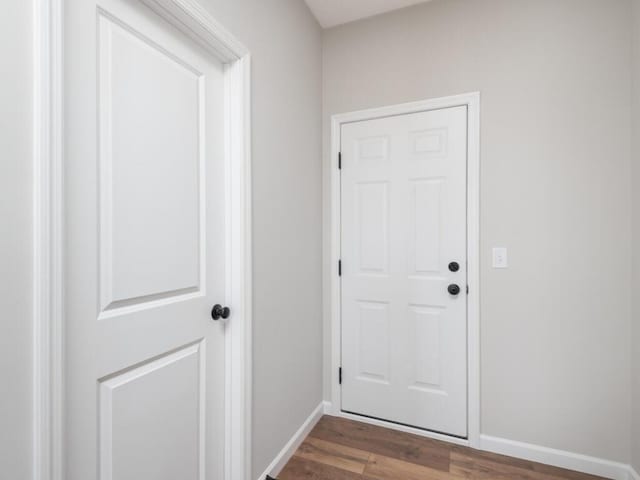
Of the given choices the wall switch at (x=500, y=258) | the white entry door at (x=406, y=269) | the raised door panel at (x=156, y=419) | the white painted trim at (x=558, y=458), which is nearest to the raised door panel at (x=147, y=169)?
the raised door panel at (x=156, y=419)

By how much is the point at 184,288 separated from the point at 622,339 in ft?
6.98

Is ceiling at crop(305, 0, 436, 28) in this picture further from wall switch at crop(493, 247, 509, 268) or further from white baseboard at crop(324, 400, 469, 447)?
white baseboard at crop(324, 400, 469, 447)

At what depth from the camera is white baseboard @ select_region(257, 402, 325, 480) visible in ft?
5.43

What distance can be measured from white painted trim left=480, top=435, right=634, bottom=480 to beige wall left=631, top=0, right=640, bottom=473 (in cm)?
9

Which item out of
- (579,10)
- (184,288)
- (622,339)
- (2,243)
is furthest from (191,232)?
(579,10)

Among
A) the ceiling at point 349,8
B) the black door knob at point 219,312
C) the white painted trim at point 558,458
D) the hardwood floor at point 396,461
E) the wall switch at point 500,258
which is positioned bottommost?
the hardwood floor at point 396,461

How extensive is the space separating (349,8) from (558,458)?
2.92 metres

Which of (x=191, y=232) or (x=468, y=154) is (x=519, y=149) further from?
(x=191, y=232)

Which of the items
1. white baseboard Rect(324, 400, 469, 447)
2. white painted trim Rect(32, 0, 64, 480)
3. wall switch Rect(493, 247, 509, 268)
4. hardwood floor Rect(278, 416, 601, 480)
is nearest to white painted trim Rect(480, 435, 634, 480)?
hardwood floor Rect(278, 416, 601, 480)

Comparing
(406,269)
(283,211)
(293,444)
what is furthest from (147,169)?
(293,444)

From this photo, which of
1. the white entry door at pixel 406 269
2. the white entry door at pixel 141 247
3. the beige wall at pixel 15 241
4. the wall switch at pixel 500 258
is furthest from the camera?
the white entry door at pixel 406 269

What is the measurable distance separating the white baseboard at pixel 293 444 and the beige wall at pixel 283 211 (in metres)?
0.04

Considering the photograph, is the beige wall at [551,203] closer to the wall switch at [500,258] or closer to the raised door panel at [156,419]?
the wall switch at [500,258]

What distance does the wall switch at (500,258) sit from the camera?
1851 millimetres
